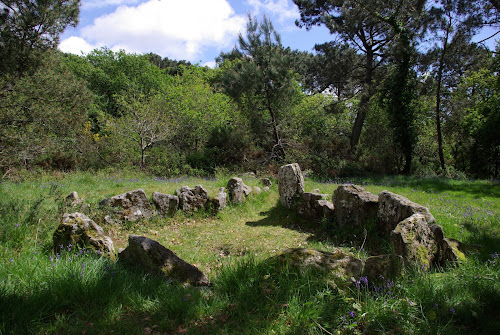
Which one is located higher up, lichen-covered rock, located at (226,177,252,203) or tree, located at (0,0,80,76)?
tree, located at (0,0,80,76)

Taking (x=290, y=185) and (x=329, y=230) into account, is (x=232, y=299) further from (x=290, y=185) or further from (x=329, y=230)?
(x=290, y=185)

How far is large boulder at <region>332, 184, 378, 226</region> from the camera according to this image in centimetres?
684

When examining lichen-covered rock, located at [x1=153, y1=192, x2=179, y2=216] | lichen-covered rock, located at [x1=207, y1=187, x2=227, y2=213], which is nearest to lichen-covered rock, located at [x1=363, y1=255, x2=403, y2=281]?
lichen-covered rock, located at [x1=207, y1=187, x2=227, y2=213]

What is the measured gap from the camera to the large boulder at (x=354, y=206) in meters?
6.84

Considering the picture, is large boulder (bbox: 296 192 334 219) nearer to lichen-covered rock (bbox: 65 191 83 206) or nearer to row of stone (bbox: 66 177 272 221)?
row of stone (bbox: 66 177 272 221)

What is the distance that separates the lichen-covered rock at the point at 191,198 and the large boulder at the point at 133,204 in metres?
1.00

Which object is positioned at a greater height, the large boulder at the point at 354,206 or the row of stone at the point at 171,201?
the large boulder at the point at 354,206

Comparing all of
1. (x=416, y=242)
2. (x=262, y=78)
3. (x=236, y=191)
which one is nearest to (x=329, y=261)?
(x=416, y=242)

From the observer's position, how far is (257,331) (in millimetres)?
2824

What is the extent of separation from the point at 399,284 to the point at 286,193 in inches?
235

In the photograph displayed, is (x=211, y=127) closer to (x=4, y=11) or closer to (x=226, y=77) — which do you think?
(x=226, y=77)

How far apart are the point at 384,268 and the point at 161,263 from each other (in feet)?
9.83

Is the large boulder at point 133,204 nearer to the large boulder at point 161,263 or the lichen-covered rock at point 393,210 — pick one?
the large boulder at point 161,263

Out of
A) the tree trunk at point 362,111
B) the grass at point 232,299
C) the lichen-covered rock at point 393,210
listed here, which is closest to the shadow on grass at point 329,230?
the lichen-covered rock at point 393,210
